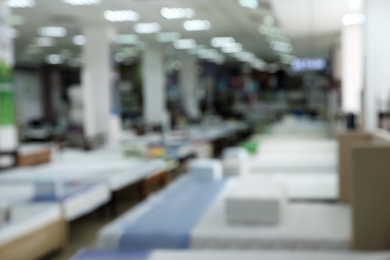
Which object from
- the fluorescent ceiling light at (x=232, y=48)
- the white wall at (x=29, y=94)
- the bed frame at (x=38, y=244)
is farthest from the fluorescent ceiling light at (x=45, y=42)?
the bed frame at (x=38, y=244)

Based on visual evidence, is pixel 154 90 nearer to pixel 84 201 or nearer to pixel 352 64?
pixel 352 64

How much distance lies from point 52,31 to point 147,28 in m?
2.64

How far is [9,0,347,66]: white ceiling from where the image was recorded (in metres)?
9.12

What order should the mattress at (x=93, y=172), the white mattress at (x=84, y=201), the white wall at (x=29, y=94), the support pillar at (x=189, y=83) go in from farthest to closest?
the white wall at (x=29, y=94) < the support pillar at (x=189, y=83) < the mattress at (x=93, y=172) < the white mattress at (x=84, y=201)

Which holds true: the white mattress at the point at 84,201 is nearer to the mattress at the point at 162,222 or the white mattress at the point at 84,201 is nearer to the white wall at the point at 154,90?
the mattress at the point at 162,222

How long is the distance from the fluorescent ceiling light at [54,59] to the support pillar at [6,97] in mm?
12509

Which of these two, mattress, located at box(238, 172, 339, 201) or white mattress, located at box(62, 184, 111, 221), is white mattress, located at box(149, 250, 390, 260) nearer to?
mattress, located at box(238, 172, 339, 201)

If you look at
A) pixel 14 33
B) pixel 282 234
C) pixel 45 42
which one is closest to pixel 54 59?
pixel 45 42

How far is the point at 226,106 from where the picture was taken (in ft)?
89.6

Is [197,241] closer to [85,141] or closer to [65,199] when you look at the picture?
[65,199]

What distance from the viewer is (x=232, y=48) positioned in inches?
763

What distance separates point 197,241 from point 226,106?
23.8 metres

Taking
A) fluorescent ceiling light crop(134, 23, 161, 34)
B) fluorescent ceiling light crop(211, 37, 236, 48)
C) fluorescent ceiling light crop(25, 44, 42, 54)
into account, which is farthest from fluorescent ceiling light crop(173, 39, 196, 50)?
fluorescent ceiling light crop(25, 44, 42, 54)

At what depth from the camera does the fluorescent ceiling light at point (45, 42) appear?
15.5 metres
